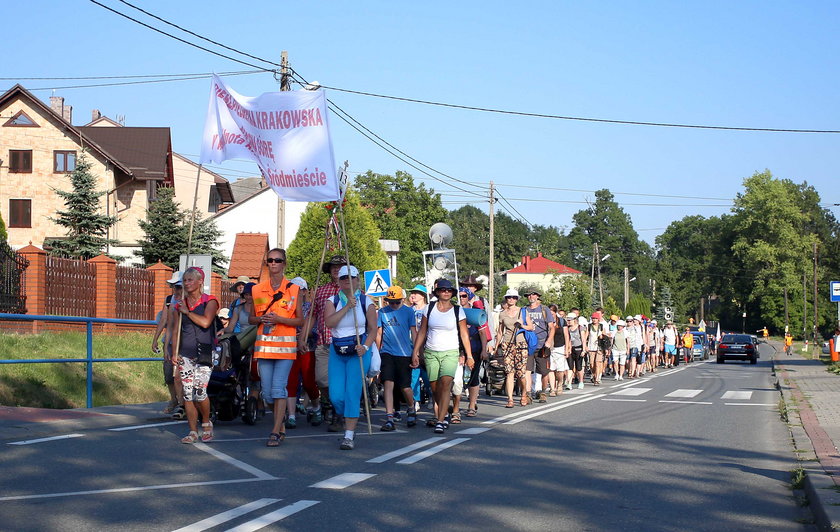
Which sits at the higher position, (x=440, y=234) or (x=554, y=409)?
(x=440, y=234)

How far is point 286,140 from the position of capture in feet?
37.2

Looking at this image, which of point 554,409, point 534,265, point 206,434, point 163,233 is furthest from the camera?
point 534,265

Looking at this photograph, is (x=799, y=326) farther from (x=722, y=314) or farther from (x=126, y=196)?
(x=126, y=196)

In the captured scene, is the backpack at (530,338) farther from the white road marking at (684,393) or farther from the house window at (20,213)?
the house window at (20,213)

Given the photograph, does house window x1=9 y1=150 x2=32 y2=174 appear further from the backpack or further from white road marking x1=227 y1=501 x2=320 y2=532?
white road marking x1=227 y1=501 x2=320 y2=532

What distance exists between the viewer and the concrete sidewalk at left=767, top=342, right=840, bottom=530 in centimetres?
696

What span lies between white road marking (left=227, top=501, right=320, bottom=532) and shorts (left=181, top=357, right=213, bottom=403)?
10.9ft

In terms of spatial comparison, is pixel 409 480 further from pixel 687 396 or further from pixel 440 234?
pixel 440 234

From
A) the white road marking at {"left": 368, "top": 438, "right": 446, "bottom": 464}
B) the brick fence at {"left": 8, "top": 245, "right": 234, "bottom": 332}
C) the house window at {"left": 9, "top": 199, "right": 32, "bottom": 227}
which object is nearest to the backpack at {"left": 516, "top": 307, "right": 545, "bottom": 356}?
the white road marking at {"left": 368, "top": 438, "right": 446, "bottom": 464}

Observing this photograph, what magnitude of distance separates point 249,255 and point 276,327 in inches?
1700

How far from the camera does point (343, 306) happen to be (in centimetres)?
1049

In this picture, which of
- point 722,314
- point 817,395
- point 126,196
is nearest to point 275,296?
point 817,395

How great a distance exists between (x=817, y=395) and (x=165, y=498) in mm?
15324

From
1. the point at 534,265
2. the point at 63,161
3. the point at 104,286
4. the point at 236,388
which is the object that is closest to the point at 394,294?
the point at 236,388
